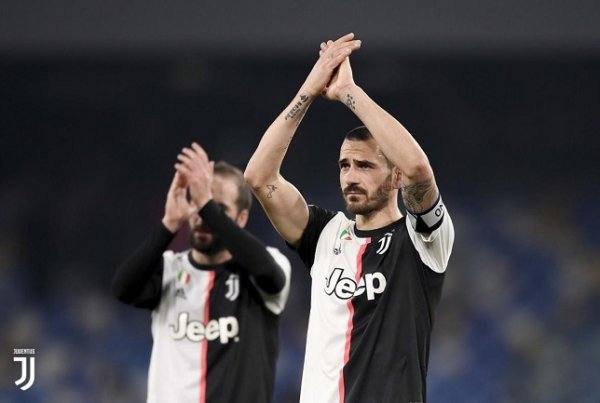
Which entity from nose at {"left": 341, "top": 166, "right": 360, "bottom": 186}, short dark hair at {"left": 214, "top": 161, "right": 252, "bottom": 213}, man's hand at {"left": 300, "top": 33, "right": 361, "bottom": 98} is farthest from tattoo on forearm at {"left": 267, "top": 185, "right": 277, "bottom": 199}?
short dark hair at {"left": 214, "top": 161, "right": 252, "bottom": 213}

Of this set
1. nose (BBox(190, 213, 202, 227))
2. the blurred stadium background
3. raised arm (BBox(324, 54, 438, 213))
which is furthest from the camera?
the blurred stadium background

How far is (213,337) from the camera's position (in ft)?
13.0

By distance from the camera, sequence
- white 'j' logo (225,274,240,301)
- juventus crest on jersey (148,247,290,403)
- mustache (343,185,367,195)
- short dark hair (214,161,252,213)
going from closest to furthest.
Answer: mustache (343,185,367,195), juventus crest on jersey (148,247,290,403), white 'j' logo (225,274,240,301), short dark hair (214,161,252,213)

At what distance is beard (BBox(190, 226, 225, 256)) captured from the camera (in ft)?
13.5

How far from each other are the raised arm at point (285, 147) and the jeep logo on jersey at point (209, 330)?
86 cm

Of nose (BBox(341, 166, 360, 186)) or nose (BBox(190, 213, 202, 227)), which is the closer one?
nose (BBox(341, 166, 360, 186))

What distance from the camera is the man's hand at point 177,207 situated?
404cm

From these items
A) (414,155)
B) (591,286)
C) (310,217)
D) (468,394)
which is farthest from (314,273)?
(591,286)

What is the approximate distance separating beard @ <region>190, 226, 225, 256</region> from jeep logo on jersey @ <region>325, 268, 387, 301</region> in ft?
3.76

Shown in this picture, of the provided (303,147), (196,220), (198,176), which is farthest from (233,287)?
(303,147)

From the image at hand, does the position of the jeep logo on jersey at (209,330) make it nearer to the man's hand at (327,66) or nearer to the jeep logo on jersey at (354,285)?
the jeep logo on jersey at (354,285)

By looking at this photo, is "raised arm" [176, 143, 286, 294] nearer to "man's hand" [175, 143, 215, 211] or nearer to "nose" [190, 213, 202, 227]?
"man's hand" [175, 143, 215, 211]

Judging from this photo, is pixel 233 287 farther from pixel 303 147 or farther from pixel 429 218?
pixel 303 147

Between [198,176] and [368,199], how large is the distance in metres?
1.13
